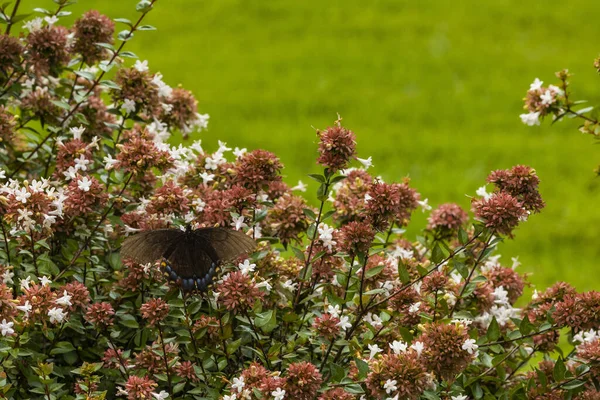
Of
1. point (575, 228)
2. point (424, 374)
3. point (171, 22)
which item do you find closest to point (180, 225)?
point (424, 374)

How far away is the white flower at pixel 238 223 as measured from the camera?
2.47m

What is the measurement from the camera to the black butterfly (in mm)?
2342

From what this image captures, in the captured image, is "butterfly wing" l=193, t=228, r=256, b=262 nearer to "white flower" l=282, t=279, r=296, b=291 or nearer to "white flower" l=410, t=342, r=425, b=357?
"white flower" l=282, t=279, r=296, b=291

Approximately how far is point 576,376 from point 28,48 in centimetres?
209

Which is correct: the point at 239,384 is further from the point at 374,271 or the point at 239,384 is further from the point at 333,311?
the point at 374,271

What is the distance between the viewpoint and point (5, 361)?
2281mm

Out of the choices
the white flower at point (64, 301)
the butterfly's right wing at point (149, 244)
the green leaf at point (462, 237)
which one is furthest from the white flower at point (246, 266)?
the green leaf at point (462, 237)

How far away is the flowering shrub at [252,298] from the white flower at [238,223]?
0.05 feet

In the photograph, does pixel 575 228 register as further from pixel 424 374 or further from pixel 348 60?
pixel 424 374

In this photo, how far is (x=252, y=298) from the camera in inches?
89.7

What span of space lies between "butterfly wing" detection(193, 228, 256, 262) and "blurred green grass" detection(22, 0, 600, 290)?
387cm

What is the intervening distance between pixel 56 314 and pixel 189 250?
1.23ft

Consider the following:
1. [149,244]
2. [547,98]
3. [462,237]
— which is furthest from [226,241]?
[547,98]

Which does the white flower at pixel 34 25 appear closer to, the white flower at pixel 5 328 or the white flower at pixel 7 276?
the white flower at pixel 7 276
